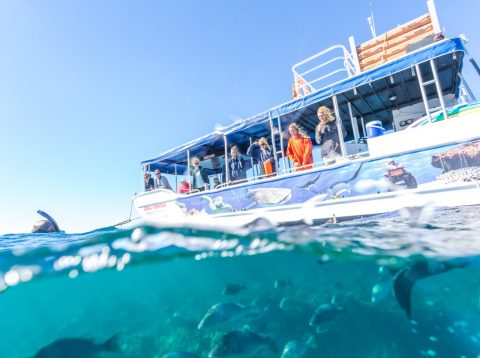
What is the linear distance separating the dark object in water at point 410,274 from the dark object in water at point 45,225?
8487 millimetres

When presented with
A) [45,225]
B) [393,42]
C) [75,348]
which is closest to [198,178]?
[45,225]

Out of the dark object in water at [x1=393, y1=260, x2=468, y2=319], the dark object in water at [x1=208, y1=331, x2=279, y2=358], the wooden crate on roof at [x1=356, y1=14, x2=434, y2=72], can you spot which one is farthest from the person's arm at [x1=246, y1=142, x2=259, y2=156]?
the dark object in water at [x1=208, y1=331, x2=279, y2=358]

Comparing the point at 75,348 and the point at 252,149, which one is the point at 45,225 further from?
the point at 252,149

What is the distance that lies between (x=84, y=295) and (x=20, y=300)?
38.8 inches

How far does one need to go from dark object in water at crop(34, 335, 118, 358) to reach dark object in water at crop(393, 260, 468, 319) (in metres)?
3.75

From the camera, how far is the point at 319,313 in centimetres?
336

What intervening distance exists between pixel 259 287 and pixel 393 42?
27.2 feet

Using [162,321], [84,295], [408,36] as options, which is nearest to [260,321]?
[162,321]

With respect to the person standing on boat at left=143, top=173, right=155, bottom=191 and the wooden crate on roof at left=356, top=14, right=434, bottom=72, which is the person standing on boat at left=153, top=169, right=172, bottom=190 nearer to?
the person standing on boat at left=143, top=173, right=155, bottom=191

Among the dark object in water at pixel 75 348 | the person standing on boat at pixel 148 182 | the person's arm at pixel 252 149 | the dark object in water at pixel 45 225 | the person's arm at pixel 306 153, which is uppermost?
the person's arm at pixel 252 149

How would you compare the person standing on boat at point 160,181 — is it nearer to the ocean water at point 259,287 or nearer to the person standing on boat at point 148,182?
the person standing on boat at point 148,182

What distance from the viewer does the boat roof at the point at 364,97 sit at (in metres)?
5.82

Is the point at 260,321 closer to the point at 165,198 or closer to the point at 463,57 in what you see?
the point at 165,198

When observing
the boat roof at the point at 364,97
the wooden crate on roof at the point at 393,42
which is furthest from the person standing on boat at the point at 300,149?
the wooden crate on roof at the point at 393,42
